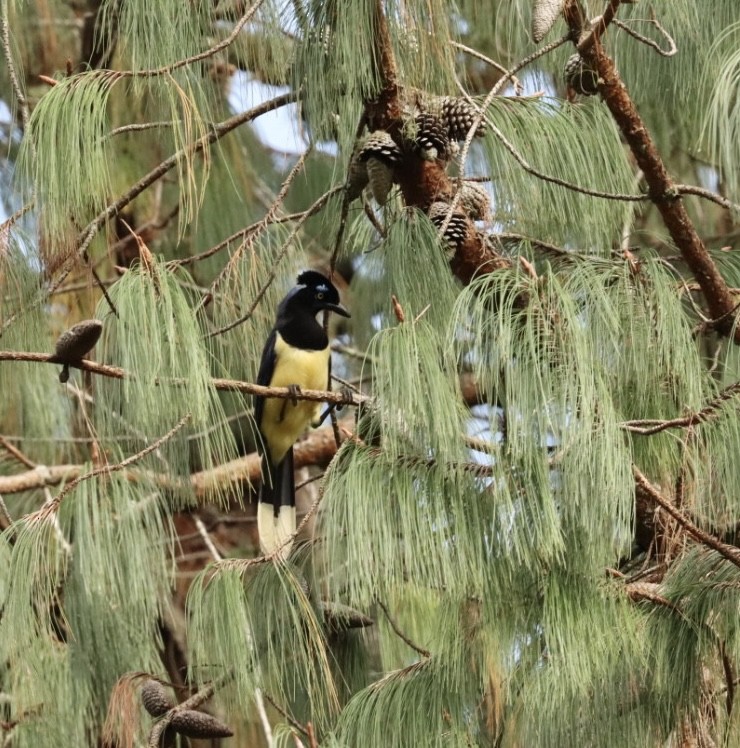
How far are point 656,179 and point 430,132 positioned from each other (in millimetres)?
433

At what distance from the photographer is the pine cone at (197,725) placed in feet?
8.02

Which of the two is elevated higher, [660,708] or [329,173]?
[329,173]

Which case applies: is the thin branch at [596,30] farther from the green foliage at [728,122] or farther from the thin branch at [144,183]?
the thin branch at [144,183]

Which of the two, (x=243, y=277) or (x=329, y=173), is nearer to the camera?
(x=243, y=277)

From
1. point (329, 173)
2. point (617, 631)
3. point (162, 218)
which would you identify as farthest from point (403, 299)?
point (162, 218)

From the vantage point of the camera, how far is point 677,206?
252 cm

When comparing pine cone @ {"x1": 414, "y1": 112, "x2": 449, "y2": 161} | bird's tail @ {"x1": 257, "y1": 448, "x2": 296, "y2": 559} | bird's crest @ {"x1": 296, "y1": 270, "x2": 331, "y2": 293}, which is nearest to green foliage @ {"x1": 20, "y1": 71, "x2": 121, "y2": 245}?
pine cone @ {"x1": 414, "y1": 112, "x2": 449, "y2": 161}

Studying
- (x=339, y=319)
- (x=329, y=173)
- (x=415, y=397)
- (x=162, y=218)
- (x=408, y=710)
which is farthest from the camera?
(x=339, y=319)

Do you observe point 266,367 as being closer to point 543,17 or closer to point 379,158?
point 379,158

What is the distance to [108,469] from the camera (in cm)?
239

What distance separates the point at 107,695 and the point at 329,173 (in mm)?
1898

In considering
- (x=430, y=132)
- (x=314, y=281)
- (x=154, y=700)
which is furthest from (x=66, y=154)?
(x=314, y=281)

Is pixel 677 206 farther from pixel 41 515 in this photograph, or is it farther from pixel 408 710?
pixel 41 515

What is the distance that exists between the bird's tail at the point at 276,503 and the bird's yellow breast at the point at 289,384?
2.7 inches
